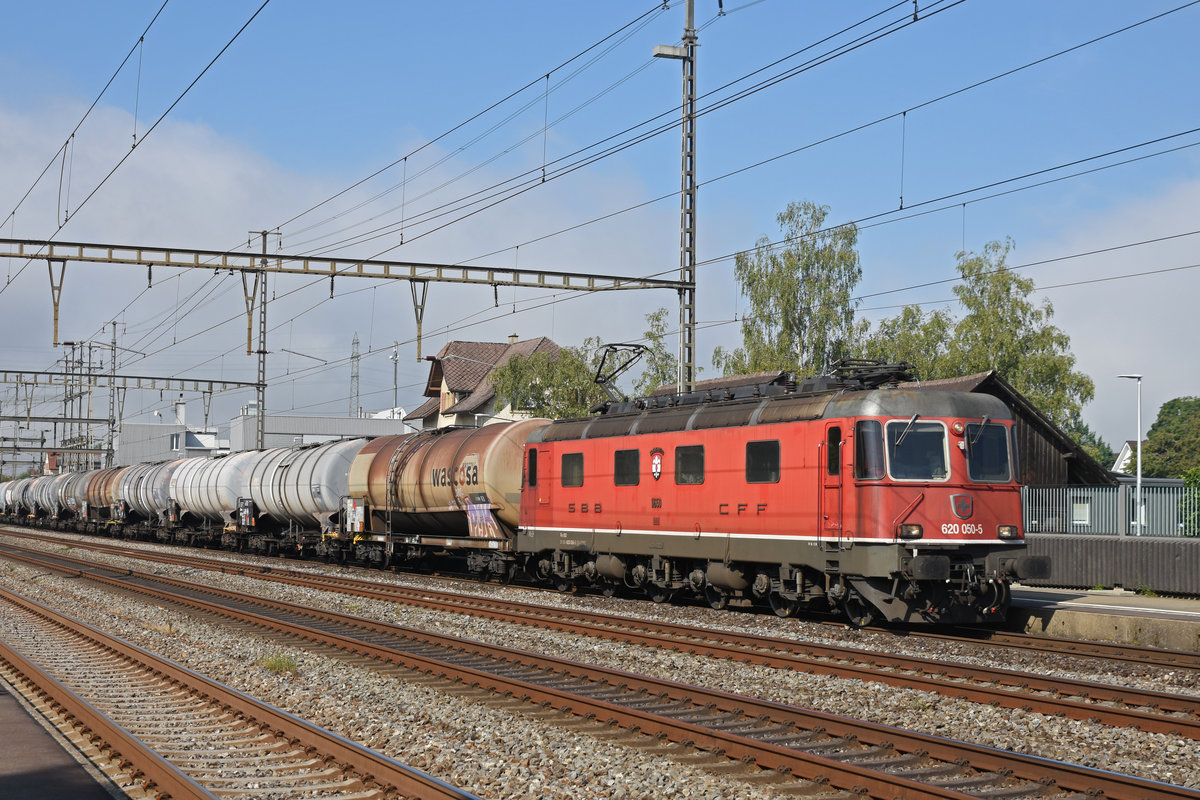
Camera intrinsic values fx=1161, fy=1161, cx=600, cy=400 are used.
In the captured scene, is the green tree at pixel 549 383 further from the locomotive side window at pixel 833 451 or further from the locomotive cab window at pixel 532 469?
the locomotive side window at pixel 833 451

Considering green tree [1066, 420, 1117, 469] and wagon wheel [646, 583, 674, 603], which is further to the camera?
green tree [1066, 420, 1117, 469]

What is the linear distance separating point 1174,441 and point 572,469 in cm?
12452

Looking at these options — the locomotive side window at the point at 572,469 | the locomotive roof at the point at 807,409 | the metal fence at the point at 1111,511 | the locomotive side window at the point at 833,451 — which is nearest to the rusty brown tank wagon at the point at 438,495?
the locomotive side window at the point at 572,469

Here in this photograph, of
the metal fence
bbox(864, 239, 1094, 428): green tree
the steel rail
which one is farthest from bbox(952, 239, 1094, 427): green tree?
the steel rail

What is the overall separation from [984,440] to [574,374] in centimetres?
3512

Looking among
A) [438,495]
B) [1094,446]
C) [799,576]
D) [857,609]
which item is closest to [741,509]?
[799,576]

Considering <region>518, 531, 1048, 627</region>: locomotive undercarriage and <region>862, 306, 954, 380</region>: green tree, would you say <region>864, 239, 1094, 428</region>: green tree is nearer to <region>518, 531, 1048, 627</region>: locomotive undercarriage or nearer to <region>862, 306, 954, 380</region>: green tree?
<region>862, 306, 954, 380</region>: green tree

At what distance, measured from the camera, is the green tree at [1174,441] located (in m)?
114

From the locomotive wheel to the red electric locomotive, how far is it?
4cm

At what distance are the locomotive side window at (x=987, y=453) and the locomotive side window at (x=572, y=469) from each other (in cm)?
876

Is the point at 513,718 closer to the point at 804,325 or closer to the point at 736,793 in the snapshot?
the point at 736,793

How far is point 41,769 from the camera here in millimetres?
8750

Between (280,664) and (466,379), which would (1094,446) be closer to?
(466,379)

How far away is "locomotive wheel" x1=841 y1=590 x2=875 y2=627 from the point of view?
57.1 ft
